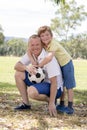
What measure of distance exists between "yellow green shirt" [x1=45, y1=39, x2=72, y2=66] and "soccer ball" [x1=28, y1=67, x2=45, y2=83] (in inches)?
14.2

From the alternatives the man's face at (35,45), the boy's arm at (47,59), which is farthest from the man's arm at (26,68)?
the man's face at (35,45)

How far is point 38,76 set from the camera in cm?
626

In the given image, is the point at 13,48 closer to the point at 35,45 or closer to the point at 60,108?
the point at 60,108

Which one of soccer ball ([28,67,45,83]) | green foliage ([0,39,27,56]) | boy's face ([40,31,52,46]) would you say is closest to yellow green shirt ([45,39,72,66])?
boy's face ([40,31,52,46])

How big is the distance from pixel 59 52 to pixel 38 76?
542 millimetres

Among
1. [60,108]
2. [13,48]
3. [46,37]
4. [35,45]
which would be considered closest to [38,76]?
[35,45]

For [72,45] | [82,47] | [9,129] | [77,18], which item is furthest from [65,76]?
[82,47]

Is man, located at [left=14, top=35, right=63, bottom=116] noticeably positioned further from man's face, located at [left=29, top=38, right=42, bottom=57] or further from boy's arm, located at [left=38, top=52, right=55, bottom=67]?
boy's arm, located at [left=38, top=52, right=55, bottom=67]

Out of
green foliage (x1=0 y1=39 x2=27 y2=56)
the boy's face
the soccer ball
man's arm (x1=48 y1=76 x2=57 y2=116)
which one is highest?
the boy's face

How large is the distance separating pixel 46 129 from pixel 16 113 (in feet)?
3.64

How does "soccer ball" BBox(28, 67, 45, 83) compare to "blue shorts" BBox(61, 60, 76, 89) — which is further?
"blue shorts" BBox(61, 60, 76, 89)

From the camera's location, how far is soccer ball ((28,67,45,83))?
6215mm

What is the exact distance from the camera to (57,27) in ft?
197

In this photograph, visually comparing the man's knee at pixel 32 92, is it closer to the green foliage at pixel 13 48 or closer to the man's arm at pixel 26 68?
the man's arm at pixel 26 68
